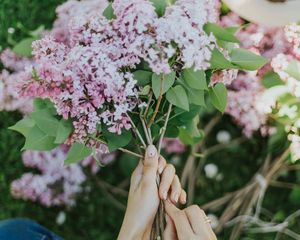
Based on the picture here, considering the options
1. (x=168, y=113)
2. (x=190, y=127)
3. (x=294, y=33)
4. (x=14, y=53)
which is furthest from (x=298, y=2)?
(x=14, y=53)

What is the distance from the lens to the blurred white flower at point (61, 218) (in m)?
1.75

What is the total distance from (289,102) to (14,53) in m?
0.72

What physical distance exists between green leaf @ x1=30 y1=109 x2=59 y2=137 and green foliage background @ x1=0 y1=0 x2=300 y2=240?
2.04 ft

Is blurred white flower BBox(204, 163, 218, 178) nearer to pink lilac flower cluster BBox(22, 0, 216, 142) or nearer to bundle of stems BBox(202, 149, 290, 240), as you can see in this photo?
bundle of stems BBox(202, 149, 290, 240)

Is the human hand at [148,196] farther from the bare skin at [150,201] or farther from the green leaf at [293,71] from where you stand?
the green leaf at [293,71]

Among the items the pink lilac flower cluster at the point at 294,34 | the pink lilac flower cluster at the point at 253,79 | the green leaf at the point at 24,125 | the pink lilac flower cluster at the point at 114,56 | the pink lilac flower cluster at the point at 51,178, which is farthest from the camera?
the pink lilac flower cluster at the point at 51,178

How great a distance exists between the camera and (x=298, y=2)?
154 centimetres

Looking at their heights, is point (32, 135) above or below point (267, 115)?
above

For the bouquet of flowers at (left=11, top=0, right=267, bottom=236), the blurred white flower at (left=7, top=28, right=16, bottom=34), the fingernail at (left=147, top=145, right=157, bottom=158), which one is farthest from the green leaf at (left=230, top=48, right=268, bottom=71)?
the blurred white flower at (left=7, top=28, right=16, bottom=34)

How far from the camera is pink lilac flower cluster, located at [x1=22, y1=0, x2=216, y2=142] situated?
960 mm

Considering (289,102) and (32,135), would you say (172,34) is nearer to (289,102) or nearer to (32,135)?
(32,135)

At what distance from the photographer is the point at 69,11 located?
146 centimetres

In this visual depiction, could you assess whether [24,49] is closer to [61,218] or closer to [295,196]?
[61,218]

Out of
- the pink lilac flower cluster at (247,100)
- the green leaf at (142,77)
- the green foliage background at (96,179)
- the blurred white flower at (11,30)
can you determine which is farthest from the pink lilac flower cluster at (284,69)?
the blurred white flower at (11,30)
